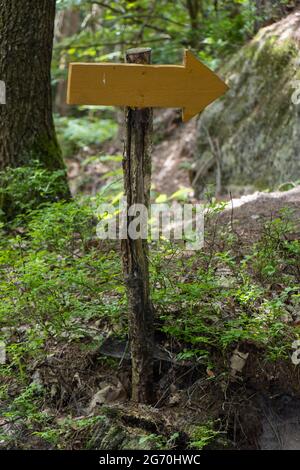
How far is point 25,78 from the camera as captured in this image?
255 inches

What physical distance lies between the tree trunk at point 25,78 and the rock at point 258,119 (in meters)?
2.83

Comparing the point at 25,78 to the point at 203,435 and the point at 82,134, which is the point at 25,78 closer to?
→ the point at 203,435

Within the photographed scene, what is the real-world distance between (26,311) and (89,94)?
184cm

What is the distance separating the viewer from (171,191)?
33.8ft

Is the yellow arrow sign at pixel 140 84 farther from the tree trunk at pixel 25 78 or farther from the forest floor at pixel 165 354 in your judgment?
the tree trunk at pixel 25 78

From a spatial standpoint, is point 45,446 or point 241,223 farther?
point 241,223

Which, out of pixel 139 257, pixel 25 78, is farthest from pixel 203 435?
pixel 25 78

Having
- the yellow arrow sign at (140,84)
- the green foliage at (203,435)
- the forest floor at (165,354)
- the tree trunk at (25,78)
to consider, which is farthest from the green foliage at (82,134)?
the green foliage at (203,435)

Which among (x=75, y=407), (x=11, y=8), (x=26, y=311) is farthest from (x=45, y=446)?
(x=11, y=8)

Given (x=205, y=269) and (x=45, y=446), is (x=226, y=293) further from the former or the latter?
(x=45, y=446)

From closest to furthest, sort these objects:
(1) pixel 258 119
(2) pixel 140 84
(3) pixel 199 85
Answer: (2) pixel 140 84, (3) pixel 199 85, (1) pixel 258 119

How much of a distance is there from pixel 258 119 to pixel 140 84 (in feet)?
15.9

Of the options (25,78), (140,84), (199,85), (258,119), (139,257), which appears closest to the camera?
(140,84)

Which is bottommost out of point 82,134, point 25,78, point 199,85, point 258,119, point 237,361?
point 237,361
